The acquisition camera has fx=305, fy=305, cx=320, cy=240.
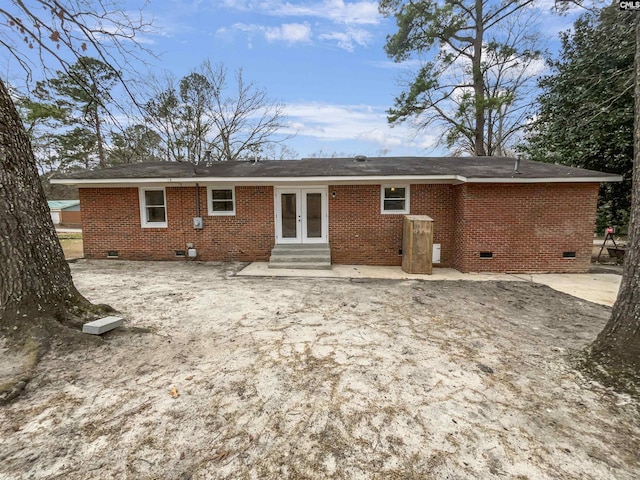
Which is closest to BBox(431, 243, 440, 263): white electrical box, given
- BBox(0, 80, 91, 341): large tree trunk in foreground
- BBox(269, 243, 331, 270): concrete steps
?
BBox(269, 243, 331, 270): concrete steps

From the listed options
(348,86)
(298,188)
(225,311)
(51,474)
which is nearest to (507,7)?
(348,86)

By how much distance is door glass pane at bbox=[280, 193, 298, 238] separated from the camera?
9.43 metres

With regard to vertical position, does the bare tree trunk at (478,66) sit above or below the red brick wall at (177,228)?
above

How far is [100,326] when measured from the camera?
3.69 metres

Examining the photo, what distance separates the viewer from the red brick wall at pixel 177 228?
936cm

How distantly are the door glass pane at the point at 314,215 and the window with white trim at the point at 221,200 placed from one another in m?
2.31

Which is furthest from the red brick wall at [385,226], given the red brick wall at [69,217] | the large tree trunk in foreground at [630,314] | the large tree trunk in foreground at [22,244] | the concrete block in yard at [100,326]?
the red brick wall at [69,217]

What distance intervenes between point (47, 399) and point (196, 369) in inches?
47.8

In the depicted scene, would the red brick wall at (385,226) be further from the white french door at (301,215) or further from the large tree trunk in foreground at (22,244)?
the large tree trunk in foreground at (22,244)

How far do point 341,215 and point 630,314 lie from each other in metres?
6.85

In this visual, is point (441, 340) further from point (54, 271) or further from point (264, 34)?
point (264, 34)

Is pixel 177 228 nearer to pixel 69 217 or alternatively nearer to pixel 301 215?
pixel 301 215

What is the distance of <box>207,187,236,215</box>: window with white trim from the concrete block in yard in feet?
19.0

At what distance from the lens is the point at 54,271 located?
148 inches
